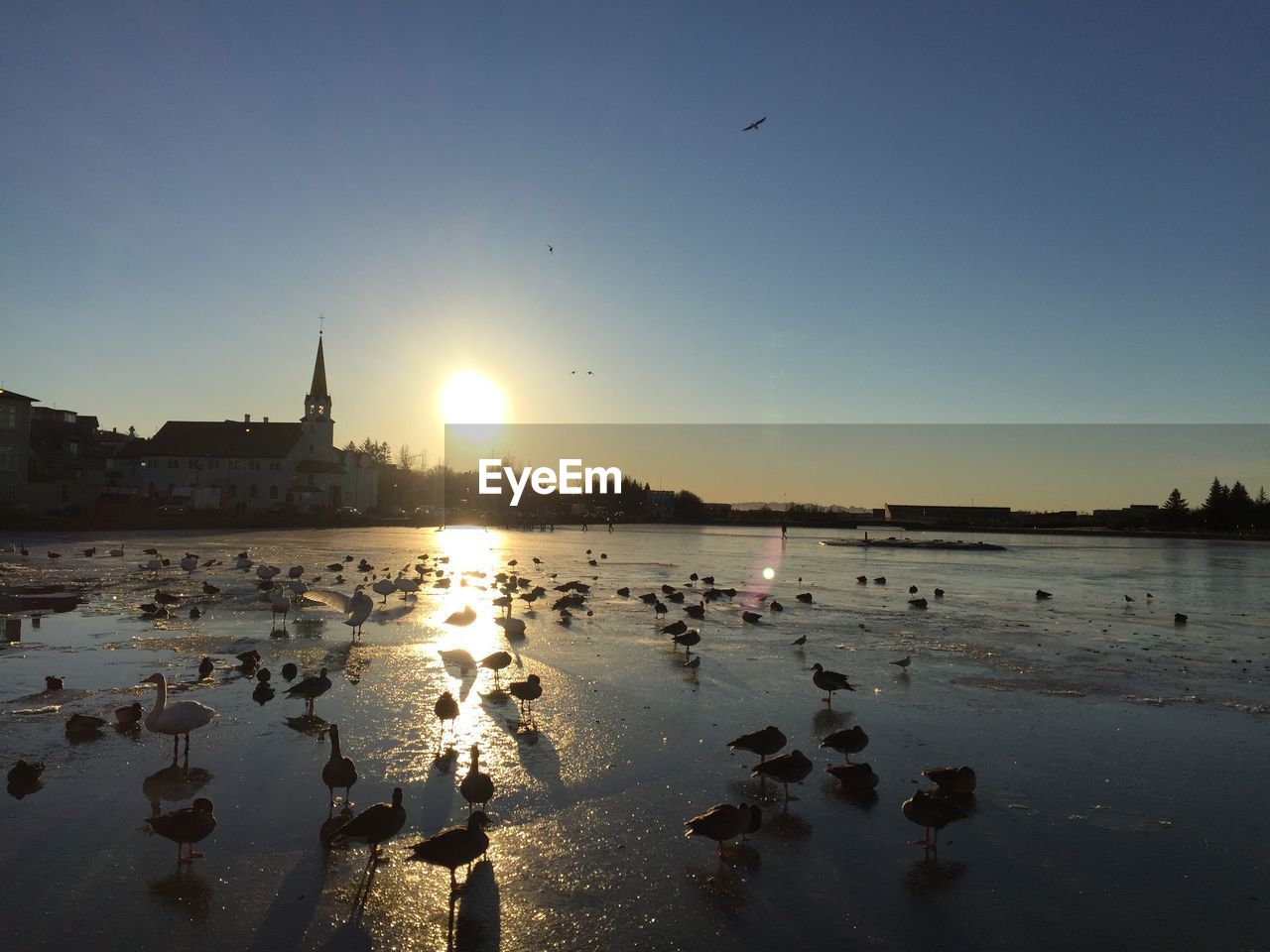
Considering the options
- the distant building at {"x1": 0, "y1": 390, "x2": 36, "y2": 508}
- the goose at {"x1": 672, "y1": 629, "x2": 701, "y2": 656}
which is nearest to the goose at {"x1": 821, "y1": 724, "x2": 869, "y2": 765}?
the goose at {"x1": 672, "y1": 629, "x2": 701, "y2": 656}

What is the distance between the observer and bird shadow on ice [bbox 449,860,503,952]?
Result: 564 cm

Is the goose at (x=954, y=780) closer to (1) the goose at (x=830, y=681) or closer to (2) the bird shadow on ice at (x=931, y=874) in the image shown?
(2) the bird shadow on ice at (x=931, y=874)

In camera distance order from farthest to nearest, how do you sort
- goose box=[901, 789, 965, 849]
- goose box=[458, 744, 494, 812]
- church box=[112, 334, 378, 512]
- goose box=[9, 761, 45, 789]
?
church box=[112, 334, 378, 512] < goose box=[9, 761, 45, 789] < goose box=[458, 744, 494, 812] < goose box=[901, 789, 965, 849]

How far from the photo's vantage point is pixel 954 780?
8461 millimetres

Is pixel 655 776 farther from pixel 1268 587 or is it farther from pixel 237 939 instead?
pixel 1268 587

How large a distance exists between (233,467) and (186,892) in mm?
113846

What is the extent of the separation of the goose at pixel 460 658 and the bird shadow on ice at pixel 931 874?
9181 mm

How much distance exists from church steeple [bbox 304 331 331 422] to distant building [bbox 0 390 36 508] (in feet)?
168

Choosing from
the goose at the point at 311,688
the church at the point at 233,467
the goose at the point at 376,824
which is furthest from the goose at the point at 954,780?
the church at the point at 233,467

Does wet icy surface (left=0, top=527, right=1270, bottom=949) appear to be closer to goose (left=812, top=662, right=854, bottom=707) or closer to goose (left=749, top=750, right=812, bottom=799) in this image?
goose (left=749, top=750, right=812, bottom=799)

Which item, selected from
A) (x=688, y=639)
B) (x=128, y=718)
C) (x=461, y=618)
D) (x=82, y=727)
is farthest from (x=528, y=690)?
(x=461, y=618)

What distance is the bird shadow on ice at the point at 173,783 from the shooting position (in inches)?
314

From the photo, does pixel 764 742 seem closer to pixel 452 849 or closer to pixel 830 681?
pixel 830 681

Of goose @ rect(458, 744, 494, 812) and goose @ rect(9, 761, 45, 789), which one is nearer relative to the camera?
goose @ rect(458, 744, 494, 812)
